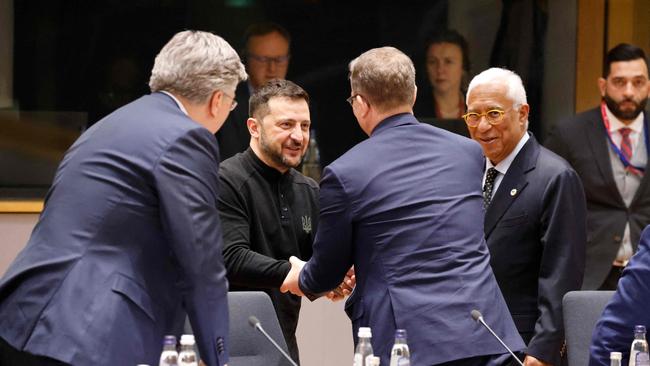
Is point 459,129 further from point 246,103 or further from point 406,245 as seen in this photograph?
point 406,245

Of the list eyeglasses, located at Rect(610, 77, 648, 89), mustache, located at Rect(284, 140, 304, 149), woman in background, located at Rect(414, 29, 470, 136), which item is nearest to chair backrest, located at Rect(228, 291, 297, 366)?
mustache, located at Rect(284, 140, 304, 149)

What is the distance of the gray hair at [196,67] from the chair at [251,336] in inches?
35.0

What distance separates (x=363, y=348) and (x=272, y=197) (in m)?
1.29

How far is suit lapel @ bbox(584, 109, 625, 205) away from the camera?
5.37 meters

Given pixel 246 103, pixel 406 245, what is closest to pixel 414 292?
pixel 406 245

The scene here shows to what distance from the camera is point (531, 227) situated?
3.92 metres

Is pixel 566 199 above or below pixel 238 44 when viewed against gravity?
below

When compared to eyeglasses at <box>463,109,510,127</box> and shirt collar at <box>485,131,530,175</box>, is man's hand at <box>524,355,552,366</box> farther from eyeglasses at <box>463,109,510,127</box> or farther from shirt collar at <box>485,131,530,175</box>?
eyeglasses at <box>463,109,510,127</box>

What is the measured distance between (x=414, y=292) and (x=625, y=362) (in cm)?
58

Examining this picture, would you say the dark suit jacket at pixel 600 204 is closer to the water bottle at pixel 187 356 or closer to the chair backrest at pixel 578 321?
the chair backrest at pixel 578 321

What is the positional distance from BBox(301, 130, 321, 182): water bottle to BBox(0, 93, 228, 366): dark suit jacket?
2.73 metres

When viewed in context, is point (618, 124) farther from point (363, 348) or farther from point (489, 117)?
point (363, 348)

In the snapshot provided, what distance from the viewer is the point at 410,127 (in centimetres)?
341

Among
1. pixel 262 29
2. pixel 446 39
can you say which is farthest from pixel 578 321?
pixel 262 29
